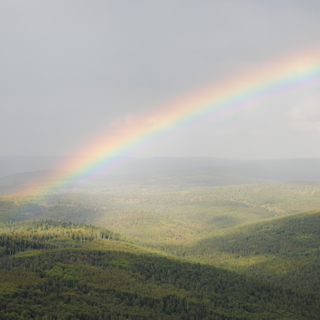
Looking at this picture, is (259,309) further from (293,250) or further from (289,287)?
(293,250)

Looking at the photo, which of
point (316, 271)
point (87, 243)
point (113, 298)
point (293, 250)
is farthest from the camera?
point (293, 250)

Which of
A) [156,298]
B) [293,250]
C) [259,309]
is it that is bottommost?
[293,250]

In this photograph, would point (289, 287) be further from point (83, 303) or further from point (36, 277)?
point (36, 277)

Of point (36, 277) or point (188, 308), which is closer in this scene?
point (188, 308)

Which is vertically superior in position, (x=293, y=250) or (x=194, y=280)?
(x=194, y=280)

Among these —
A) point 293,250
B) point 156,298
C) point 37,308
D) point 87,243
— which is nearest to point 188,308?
point 156,298

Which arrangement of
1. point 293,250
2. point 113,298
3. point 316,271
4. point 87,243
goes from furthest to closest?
1. point 293,250
2. point 87,243
3. point 316,271
4. point 113,298
